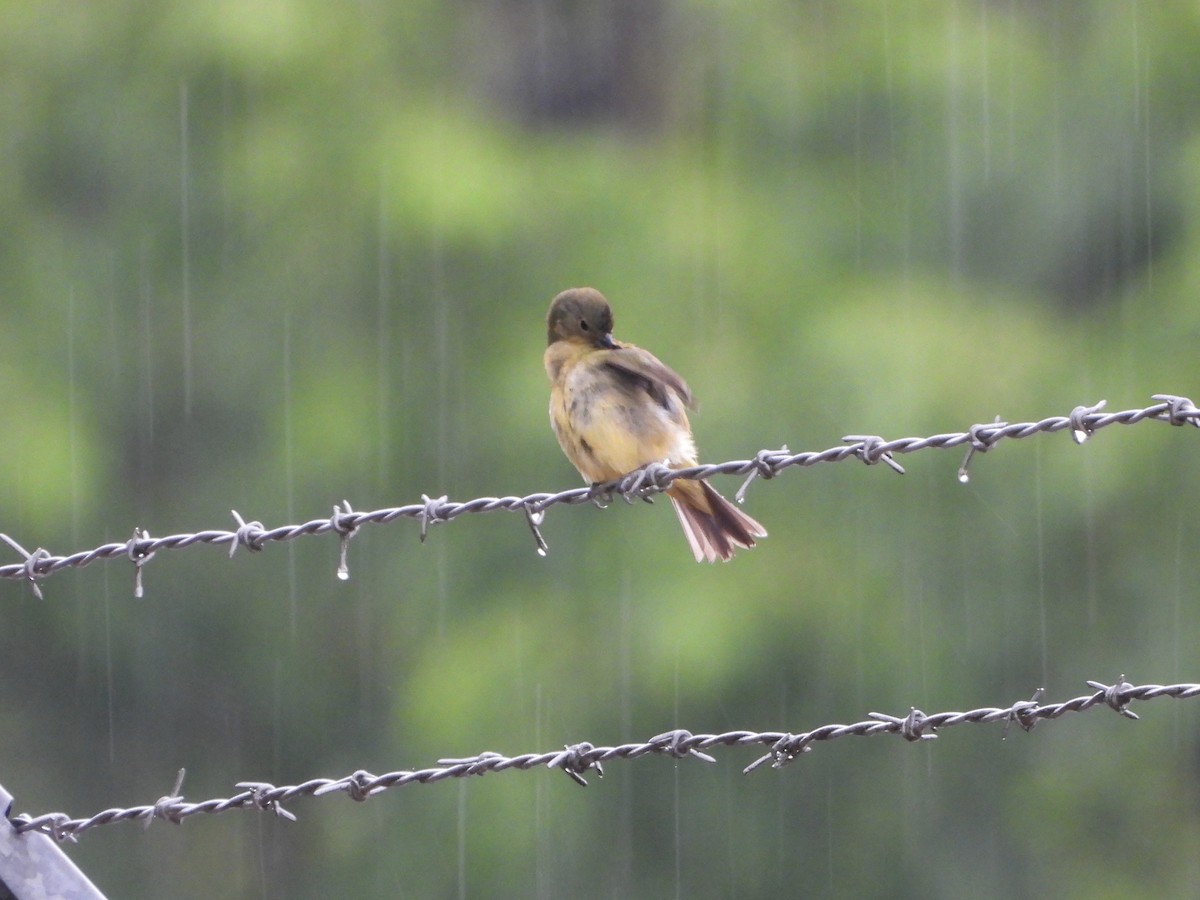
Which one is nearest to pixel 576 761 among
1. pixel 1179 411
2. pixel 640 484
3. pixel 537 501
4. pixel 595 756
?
pixel 595 756

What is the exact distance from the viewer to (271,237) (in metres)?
9.16

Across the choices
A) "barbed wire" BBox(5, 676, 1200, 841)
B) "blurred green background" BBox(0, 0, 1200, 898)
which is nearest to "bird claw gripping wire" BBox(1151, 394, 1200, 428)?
"barbed wire" BBox(5, 676, 1200, 841)

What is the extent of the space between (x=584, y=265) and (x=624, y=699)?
2299 mm

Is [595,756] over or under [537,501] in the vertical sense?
under

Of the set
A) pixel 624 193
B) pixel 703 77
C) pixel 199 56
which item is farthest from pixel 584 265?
pixel 199 56

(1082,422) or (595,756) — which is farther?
(595,756)

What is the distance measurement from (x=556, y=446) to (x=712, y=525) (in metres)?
2.95

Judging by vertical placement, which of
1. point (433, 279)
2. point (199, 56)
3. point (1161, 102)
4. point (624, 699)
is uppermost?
point (199, 56)

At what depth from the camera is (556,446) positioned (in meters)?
7.98

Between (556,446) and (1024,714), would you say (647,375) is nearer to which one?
(1024,714)

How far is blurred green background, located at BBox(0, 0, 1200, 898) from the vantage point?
25.1 ft

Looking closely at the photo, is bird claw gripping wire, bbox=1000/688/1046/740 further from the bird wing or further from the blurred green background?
the blurred green background

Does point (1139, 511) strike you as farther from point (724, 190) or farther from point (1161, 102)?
point (724, 190)

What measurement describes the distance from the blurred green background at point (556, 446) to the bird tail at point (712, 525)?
2360 mm
